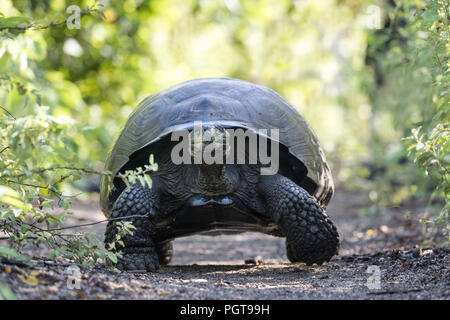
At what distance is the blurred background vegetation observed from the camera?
3.30 m

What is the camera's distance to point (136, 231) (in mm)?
3725

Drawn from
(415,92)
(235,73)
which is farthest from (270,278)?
(235,73)

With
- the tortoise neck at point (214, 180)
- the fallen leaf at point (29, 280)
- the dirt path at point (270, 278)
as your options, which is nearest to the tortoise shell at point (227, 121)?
the tortoise neck at point (214, 180)

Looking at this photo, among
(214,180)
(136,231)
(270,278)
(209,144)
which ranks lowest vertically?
(270,278)

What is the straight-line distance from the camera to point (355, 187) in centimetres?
1179

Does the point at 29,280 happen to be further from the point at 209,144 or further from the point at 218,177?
the point at 218,177

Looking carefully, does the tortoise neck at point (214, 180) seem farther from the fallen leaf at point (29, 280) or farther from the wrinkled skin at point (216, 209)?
the fallen leaf at point (29, 280)

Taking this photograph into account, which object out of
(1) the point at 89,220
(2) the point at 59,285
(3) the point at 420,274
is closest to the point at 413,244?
(3) the point at 420,274

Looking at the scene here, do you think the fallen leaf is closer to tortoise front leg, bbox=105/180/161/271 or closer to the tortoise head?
tortoise front leg, bbox=105/180/161/271

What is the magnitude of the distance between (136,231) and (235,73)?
1238 centimetres

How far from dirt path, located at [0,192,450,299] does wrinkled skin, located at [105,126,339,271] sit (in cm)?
16
